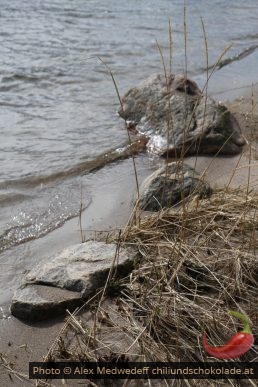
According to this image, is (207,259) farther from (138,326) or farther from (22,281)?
(22,281)

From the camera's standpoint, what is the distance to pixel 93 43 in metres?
9.24

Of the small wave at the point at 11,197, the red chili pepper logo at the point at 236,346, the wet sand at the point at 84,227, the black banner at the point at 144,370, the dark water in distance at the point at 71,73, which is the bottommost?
the dark water in distance at the point at 71,73

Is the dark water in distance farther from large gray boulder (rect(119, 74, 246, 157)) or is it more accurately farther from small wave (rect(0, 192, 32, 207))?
large gray boulder (rect(119, 74, 246, 157))

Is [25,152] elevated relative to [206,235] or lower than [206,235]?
lower

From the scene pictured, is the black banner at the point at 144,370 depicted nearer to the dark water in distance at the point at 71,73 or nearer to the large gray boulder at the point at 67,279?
the large gray boulder at the point at 67,279

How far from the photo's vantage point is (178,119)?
17.8ft

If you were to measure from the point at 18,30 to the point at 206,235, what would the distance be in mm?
7558

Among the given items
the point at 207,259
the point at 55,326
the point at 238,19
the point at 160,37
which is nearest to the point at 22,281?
the point at 55,326

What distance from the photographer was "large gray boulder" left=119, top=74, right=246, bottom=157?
512 centimetres

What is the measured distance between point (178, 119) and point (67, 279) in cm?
302

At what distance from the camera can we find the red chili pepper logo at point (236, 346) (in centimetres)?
226

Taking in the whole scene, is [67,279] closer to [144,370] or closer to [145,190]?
[144,370]

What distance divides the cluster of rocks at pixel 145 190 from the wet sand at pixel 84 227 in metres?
0.11

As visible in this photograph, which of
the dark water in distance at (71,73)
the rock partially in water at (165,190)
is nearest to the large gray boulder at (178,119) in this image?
the dark water in distance at (71,73)
